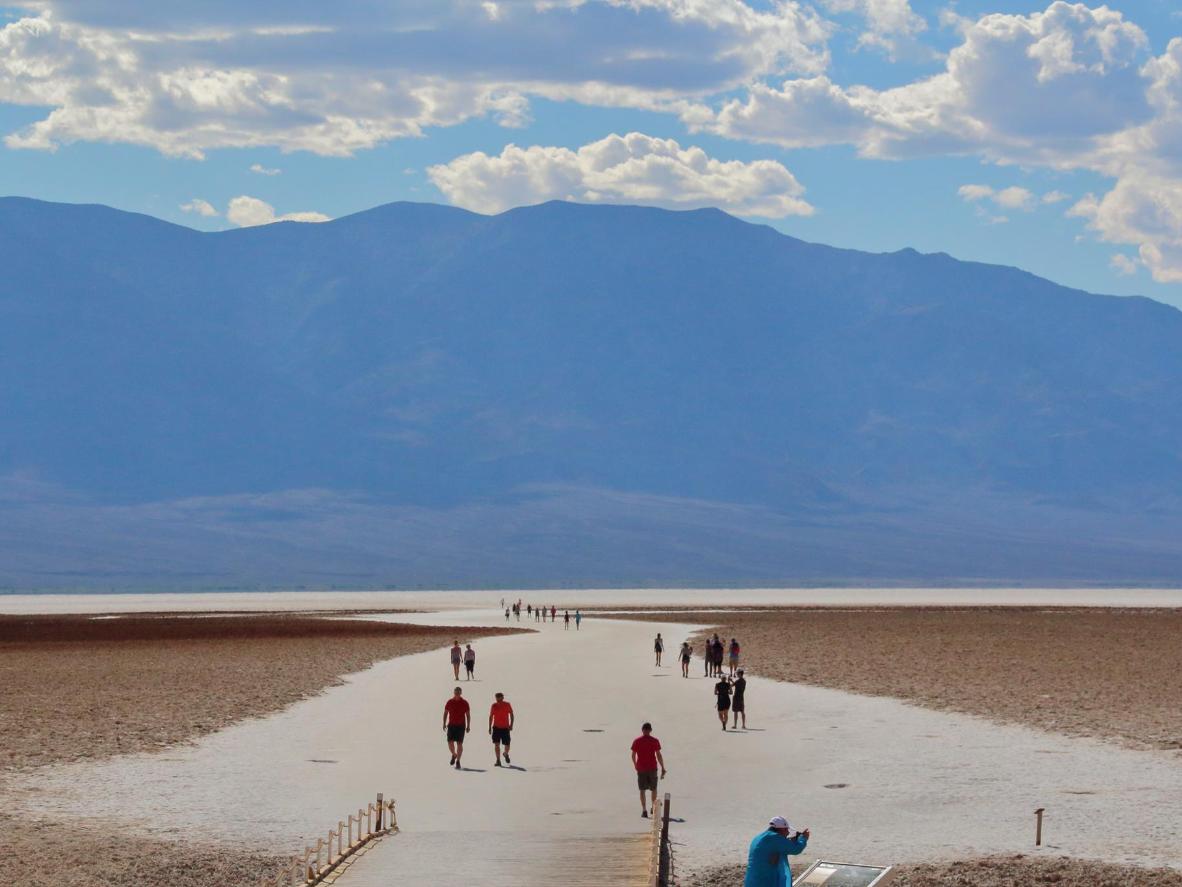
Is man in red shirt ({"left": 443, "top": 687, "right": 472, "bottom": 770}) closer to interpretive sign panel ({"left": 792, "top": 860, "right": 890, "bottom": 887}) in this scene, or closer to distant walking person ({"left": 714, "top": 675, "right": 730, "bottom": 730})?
distant walking person ({"left": 714, "top": 675, "right": 730, "bottom": 730})

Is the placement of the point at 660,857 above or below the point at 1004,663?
below

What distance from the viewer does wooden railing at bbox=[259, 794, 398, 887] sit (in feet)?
56.4

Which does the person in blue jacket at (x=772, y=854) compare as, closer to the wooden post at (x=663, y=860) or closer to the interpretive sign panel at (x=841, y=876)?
the interpretive sign panel at (x=841, y=876)

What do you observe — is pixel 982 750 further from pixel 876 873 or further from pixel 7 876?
pixel 7 876

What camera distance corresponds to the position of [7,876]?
1880cm

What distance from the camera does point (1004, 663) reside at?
165ft

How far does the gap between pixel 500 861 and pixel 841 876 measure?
15.5 feet

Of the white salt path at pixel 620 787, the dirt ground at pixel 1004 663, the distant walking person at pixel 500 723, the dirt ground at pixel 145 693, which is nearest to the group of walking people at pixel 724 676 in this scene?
the white salt path at pixel 620 787

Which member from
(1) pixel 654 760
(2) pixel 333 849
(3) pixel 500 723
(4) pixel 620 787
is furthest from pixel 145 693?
(2) pixel 333 849

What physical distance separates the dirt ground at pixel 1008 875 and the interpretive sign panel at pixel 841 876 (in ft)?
10.7

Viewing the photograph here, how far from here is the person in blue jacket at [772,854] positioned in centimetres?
1449

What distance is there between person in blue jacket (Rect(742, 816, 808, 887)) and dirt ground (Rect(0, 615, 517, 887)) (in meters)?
6.87

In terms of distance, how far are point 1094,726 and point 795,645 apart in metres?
29.4

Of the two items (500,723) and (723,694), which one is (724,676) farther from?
(500,723)
